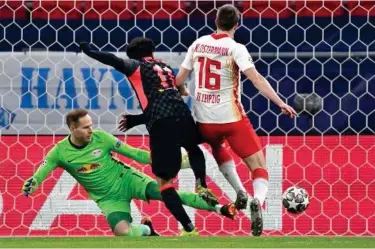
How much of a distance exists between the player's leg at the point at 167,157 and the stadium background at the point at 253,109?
124 centimetres

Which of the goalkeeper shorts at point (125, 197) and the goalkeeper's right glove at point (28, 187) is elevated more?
the goalkeeper's right glove at point (28, 187)

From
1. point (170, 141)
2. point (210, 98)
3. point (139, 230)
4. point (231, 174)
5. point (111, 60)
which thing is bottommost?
point (139, 230)

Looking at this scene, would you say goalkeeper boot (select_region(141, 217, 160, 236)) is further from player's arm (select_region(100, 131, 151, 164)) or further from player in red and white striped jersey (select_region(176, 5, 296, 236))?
player in red and white striped jersey (select_region(176, 5, 296, 236))

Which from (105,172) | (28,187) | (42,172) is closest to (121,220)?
(105,172)

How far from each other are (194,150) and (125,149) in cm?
83

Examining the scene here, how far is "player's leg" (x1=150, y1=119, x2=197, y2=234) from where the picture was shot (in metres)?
7.92

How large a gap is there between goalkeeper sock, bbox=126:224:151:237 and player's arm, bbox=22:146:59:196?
66 centimetres

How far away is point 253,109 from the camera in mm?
9352

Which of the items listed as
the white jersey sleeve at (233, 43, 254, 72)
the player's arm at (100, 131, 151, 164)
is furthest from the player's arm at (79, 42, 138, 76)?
the player's arm at (100, 131, 151, 164)

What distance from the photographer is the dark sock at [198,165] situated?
25.9ft

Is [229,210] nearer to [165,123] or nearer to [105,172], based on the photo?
[165,123]

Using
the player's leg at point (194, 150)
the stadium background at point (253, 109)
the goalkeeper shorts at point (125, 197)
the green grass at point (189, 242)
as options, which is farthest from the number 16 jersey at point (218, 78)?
the stadium background at point (253, 109)

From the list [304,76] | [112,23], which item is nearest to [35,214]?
[112,23]

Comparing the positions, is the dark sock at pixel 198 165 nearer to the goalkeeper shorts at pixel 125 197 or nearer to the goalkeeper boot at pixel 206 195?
the goalkeeper boot at pixel 206 195
